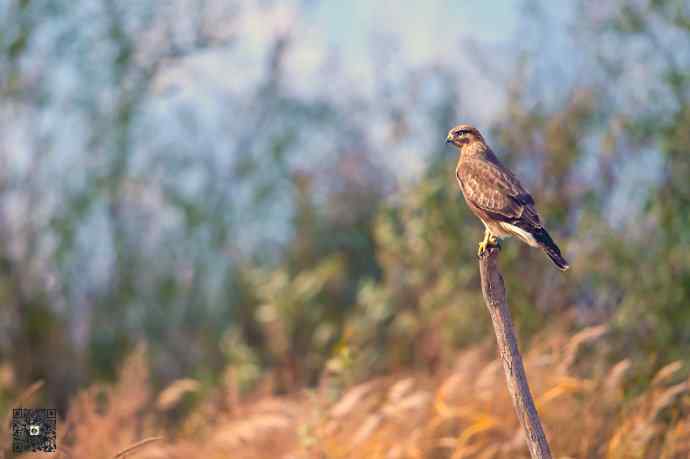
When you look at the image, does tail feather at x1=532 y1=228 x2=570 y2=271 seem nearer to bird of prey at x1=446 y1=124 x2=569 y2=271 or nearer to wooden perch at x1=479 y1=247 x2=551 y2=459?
bird of prey at x1=446 y1=124 x2=569 y2=271

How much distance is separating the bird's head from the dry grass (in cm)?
173

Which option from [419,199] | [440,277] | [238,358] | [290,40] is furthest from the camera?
[290,40]

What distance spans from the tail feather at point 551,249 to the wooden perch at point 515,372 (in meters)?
0.25

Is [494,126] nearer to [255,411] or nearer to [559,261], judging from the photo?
[255,411]

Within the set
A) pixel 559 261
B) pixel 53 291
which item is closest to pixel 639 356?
pixel 559 261

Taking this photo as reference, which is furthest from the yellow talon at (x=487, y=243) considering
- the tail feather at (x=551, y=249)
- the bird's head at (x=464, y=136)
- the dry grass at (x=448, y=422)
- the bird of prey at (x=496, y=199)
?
the dry grass at (x=448, y=422)

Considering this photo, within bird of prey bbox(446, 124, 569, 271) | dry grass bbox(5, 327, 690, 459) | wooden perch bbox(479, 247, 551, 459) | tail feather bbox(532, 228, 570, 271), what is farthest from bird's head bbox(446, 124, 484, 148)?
dry grass bbox(5, 327, 690, 459)

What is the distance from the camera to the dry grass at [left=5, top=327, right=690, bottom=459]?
5.28 meters

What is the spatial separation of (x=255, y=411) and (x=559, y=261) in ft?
12.6

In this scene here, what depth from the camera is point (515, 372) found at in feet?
11.3

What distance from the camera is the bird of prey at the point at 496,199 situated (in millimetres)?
3707

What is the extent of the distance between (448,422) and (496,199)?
2781 mm

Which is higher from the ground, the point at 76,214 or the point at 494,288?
the point at 76,214

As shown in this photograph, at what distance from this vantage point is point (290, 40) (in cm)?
1173
